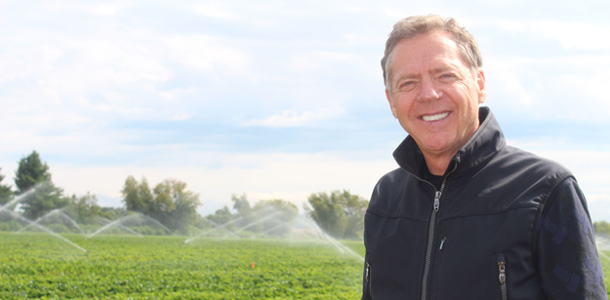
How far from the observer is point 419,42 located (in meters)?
1.72

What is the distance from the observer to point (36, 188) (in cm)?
5572

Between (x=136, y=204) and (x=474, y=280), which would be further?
(x=136, y=204)

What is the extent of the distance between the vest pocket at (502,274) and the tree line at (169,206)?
48.5m

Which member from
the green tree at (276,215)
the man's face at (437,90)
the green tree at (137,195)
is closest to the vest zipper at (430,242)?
the man's face at (437,90)

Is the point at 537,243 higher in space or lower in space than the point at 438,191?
lower

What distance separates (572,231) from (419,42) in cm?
70

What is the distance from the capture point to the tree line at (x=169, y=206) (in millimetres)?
52094

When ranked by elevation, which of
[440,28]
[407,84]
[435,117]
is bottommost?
[435,117]

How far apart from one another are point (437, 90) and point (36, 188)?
60.6 metres

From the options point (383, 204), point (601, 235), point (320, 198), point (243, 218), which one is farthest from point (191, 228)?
point (383, 204)

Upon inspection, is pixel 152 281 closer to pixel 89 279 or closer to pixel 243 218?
pixel 89 279

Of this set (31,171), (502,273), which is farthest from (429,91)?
(31,171)

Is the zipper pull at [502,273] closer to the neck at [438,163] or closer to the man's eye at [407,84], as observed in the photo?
the neck at [438,163]

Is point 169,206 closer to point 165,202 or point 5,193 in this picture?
point 165,202
